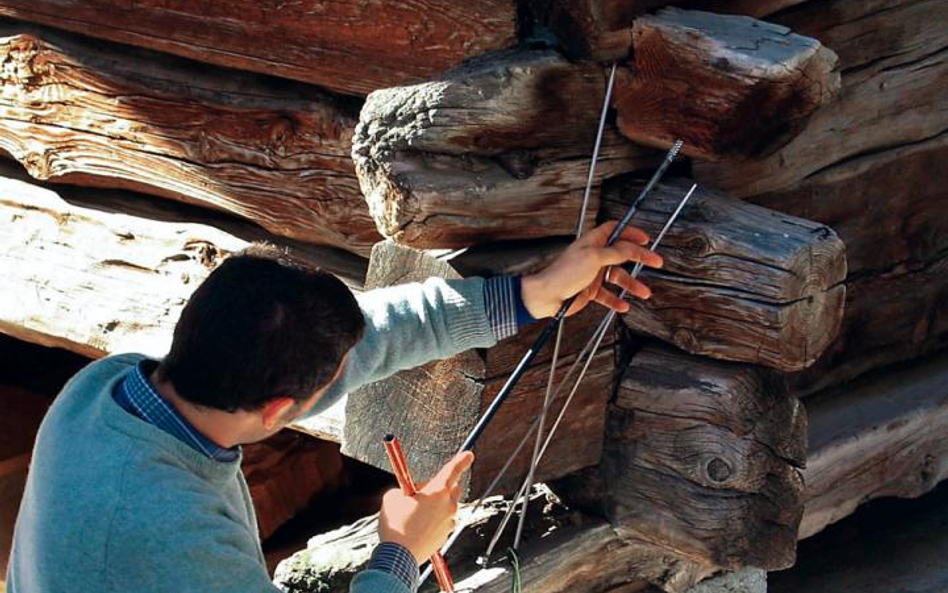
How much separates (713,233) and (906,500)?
1.92 m

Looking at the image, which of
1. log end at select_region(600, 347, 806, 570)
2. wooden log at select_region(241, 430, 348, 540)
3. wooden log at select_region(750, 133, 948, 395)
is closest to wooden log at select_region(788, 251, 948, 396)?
wooden log at select_region(750, 133, 948, 395)

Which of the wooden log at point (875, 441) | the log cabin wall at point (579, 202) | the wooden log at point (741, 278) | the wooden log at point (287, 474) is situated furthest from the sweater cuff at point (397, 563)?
the wooden log at point (287, 474)

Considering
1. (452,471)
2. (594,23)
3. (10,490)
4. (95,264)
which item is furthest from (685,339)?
(10,490)

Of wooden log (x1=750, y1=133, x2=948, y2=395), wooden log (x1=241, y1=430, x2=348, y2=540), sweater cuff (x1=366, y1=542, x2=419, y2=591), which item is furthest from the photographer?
wooden log (x1=241, y1=430, x2=348, y2=540)

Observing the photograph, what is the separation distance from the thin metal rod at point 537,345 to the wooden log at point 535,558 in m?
0.35

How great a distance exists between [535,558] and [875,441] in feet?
3.70

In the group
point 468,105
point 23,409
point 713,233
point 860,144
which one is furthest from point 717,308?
point 23,409

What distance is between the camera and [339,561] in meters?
3.24

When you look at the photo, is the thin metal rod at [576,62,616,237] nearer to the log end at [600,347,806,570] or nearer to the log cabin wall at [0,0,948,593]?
the log cabin wall at [0,0,948,593]

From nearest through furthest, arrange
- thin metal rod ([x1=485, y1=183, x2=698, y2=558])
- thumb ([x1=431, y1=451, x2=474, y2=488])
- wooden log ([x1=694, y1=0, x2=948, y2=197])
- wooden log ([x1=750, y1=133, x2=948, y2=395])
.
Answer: thumb ([x1=431, y1=451, x2=474, y2=488]) → thin metal rod ([x1=485, y1=183, x2=698, y2=558]) → wooden log ([x1=694, y1=0, x2=948, y2=197]) → wooden log ([x1=750, y1=133, x2=948, y2=395])

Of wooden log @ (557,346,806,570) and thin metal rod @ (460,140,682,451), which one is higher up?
thin metal rod @ (460,140,682,451)

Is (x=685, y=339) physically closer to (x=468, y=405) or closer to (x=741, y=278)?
(x=741, y=278)

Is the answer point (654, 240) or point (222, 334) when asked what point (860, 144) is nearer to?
point (654, 240)

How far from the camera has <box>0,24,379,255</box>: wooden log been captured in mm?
3527
